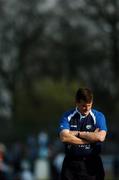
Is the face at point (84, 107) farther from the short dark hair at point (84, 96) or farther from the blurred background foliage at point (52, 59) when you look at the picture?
the blurred background foliage at point (52, 59)

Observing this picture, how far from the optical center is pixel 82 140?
1324 cm

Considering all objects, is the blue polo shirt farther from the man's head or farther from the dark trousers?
the man's head

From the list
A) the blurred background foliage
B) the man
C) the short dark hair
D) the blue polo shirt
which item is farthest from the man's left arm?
the blurred background foliage

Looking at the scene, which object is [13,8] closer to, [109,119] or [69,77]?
[69,77]

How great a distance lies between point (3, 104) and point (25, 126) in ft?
22.0

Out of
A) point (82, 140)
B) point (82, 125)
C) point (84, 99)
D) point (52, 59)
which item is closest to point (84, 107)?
point (84, 99)

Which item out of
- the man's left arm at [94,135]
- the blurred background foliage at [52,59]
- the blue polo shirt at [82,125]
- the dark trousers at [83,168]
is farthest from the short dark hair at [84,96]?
the blurred background foliage at [52,59]

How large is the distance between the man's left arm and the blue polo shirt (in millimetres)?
101

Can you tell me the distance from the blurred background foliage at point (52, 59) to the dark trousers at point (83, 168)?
4000 cm

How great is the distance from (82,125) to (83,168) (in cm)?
61

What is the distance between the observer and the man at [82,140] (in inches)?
A: 521

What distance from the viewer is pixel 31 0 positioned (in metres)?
60.8

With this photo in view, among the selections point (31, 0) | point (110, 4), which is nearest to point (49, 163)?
point (110, 4)

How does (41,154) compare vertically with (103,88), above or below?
below
